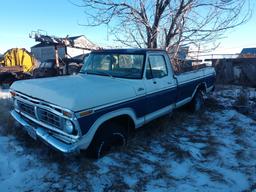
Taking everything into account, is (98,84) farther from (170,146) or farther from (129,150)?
(170,146)

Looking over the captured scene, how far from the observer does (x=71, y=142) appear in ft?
11.0

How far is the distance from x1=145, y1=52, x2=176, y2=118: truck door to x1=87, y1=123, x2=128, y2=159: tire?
0.83 m

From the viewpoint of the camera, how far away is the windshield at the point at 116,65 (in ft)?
15.3

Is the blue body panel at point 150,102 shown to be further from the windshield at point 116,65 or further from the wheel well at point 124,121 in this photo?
the windshield at point 116,65

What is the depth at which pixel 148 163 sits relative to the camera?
4.03 meters

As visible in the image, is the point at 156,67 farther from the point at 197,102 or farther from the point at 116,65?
the point at 197,102

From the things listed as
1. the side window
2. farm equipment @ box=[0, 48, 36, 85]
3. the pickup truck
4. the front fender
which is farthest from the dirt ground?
farm equipment @ box=[0, 48, 36, 85]

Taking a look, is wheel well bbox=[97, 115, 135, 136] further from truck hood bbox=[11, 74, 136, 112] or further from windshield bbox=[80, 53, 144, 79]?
windshield bbox=[80, 53, 144, 79]

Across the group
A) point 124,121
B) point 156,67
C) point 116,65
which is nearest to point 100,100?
point 124,121

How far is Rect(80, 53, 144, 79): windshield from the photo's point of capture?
4672mm

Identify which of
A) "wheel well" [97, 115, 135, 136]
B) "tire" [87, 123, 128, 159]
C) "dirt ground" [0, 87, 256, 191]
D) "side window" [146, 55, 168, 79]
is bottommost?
"dirt ground" [0, 87, 256, 191]

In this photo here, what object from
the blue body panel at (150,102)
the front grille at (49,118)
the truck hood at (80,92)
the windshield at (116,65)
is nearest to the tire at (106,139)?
the blue body panel at (150,102)

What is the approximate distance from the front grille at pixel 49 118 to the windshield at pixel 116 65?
155 cm

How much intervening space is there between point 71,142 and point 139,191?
1.15 meters
